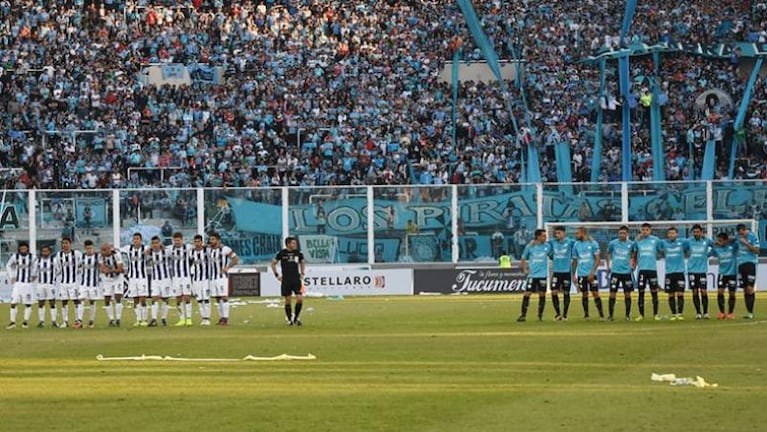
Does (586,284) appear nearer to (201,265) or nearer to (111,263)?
(201,265)

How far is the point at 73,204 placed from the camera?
51.1 m

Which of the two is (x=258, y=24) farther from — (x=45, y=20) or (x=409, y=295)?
(x=409, y=295)

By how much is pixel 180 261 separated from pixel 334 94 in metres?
27.4

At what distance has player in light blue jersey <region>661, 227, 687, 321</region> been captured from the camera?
119 ft

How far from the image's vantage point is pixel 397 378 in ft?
72.3

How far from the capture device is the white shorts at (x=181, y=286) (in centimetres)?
3744

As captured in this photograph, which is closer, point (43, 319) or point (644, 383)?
point (644, 383)

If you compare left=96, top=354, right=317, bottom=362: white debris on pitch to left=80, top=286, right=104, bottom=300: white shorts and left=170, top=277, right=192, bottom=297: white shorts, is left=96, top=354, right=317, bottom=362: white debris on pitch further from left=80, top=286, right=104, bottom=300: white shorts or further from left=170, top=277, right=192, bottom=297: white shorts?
left=80, top=286, right=104, bottom=300: white shorts

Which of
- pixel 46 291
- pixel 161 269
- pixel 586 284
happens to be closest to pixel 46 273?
pixel 46 291

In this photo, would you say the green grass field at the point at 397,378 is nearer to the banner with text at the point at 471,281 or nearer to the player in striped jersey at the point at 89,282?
the player in striped jersey at the point at 89,282

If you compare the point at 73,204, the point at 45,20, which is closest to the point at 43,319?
the point at 73,204

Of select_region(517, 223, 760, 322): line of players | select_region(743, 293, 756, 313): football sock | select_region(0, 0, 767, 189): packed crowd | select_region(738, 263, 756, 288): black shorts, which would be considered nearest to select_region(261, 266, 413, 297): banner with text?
select_region(0, 0, 767, 189): packed crowd

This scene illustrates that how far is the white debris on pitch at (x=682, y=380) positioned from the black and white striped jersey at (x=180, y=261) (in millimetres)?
18031

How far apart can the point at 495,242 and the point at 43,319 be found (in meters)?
17.9
